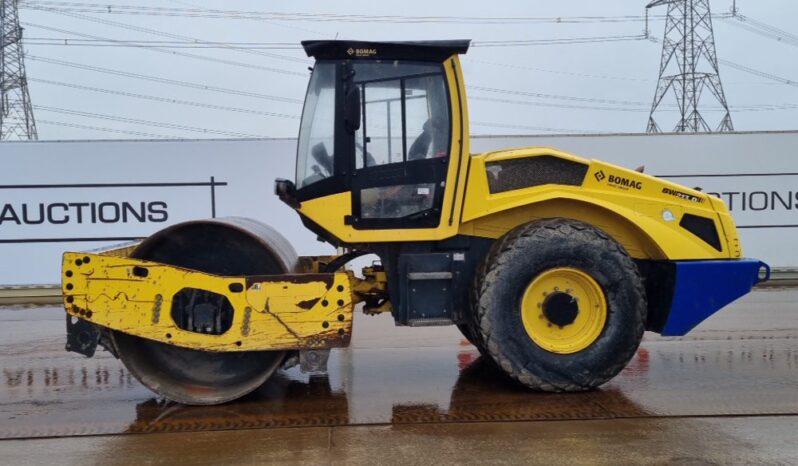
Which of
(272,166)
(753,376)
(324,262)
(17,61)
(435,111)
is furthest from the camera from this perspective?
(17,61)

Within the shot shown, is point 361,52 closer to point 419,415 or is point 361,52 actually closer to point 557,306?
point 557,306

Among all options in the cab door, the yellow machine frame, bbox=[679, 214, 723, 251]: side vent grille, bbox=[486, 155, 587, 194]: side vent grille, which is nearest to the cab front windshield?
the cab door

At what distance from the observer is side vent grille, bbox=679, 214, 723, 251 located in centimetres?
549

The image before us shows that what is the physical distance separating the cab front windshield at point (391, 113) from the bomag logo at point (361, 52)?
49 millimetres

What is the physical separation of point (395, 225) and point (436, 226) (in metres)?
0.30

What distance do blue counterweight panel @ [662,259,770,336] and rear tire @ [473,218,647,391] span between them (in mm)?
303

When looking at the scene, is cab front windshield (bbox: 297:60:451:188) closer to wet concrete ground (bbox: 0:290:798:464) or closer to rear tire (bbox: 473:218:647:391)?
rear tire (bbox: 473:218:647:391)

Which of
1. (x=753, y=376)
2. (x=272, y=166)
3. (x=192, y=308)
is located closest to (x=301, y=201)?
(x=192, y=308)

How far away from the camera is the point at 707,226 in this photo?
18.1 ft

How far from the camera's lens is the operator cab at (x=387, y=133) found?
16.8 ft

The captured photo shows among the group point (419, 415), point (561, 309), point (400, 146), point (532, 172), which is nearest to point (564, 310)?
point (561, 309)

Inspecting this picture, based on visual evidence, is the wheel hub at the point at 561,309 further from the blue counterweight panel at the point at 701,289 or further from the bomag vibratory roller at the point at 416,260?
the blue counterweight panel at the point at 701,289

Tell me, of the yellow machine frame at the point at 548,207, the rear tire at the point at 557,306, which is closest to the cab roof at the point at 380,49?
the yellow machine frame at the point at 548,207

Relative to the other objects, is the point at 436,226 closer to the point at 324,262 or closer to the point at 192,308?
the point at 324,262
